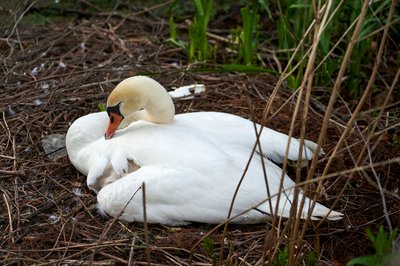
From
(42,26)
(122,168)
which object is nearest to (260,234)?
(122,168)

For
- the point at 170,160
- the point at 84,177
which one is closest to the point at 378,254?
the point at 170,160

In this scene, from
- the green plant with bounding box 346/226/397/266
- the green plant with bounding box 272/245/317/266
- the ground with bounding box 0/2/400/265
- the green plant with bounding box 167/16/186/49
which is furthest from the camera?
the green plant with bounding box 167/16/186/49

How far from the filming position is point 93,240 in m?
3.45

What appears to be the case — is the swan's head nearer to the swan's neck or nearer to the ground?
the swan's neck

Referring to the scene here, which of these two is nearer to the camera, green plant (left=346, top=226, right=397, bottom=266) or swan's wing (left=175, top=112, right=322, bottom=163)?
green plant (left=346, top=226, right=397, bottom=266)

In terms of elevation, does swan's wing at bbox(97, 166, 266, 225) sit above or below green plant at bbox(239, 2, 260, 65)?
below

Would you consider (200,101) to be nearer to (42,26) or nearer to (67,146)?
(67,146)

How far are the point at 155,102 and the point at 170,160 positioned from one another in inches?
17.8

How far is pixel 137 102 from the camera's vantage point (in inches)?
151

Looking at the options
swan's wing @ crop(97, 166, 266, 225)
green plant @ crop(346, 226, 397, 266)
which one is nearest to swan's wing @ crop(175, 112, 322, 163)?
swan's wing @ crop(97, 166, 266, 225)

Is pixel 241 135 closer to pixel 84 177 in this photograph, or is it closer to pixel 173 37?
pixel 84 177

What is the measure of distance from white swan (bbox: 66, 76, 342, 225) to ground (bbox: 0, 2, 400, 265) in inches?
5.0

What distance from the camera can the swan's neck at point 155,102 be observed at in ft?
12.5

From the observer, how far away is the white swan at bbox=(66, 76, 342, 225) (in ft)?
11.2
